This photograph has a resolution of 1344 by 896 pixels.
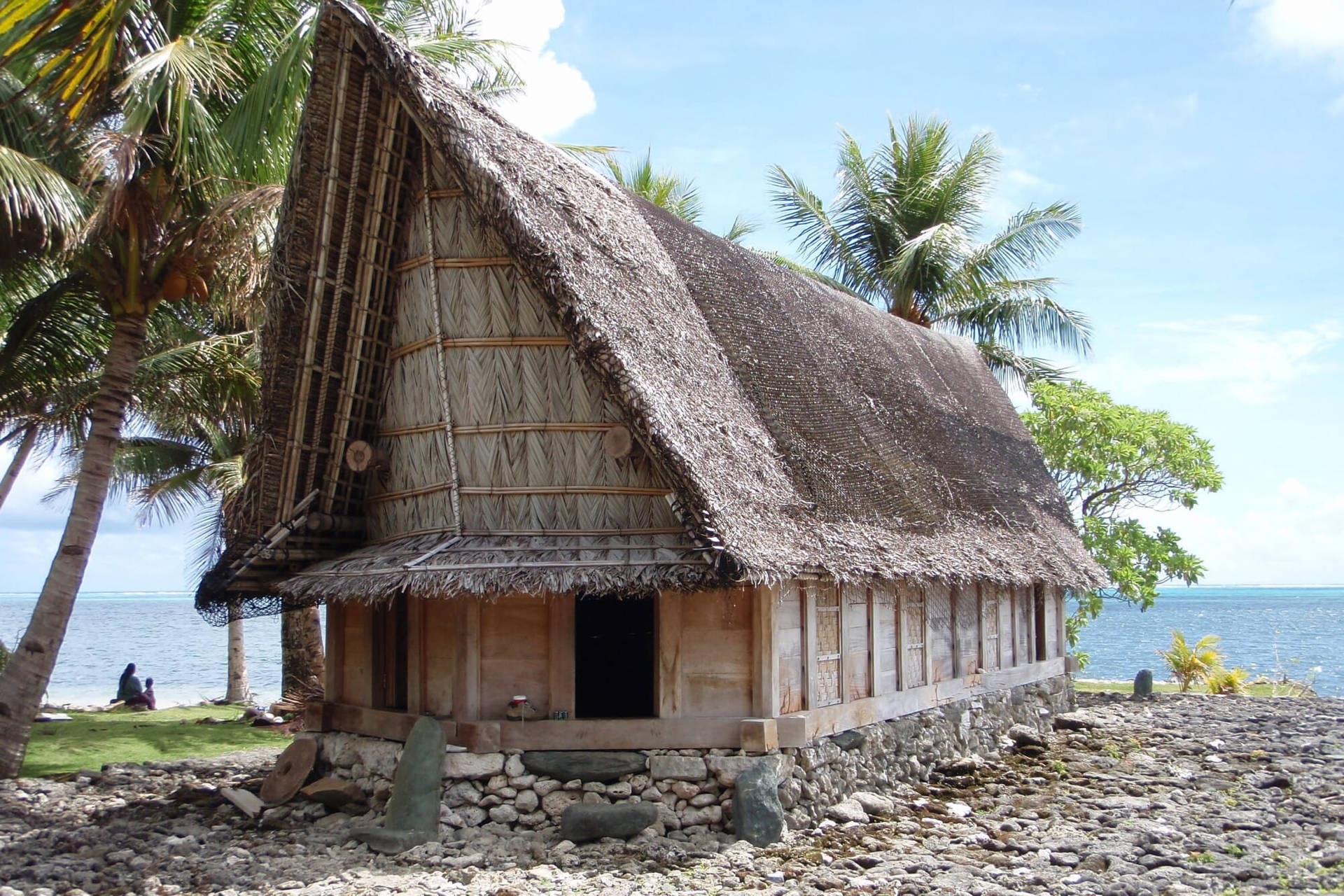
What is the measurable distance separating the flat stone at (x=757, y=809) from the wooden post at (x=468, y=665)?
241 cm

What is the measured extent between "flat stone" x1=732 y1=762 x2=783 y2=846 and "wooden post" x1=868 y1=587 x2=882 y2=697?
272 centimetres

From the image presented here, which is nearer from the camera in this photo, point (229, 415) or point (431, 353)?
point (431, 353)

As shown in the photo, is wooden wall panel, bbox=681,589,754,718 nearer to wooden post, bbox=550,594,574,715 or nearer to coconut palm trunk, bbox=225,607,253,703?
wooden post, bbox=550,594,574,715

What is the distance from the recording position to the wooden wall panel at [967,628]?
46.4 feet

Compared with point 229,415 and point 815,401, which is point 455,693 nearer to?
point 815,401

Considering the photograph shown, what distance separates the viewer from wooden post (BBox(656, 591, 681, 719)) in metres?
9.87

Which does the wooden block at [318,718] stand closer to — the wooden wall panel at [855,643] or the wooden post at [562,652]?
the wooden post at [562,652]

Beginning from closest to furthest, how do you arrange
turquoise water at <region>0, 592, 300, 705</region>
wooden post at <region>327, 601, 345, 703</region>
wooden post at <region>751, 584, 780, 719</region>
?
wooden post at <region>751, 584, 780, 719</region>
wooden post at <region>327, 601, 345, 703</region>
turquoise water at <region>0, 592, 300, 705</region>

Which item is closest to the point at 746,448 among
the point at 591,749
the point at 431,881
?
the point at 591,749

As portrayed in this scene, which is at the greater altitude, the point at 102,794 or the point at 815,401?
the point at 815,401

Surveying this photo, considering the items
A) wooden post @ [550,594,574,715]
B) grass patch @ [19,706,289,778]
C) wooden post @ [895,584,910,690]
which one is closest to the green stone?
wooden post @ [550,594,574,715]

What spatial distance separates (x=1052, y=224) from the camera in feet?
82.3

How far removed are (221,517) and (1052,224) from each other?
59.5 feet

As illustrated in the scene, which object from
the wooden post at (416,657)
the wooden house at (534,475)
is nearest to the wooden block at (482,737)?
the wooden house at (534,475)
